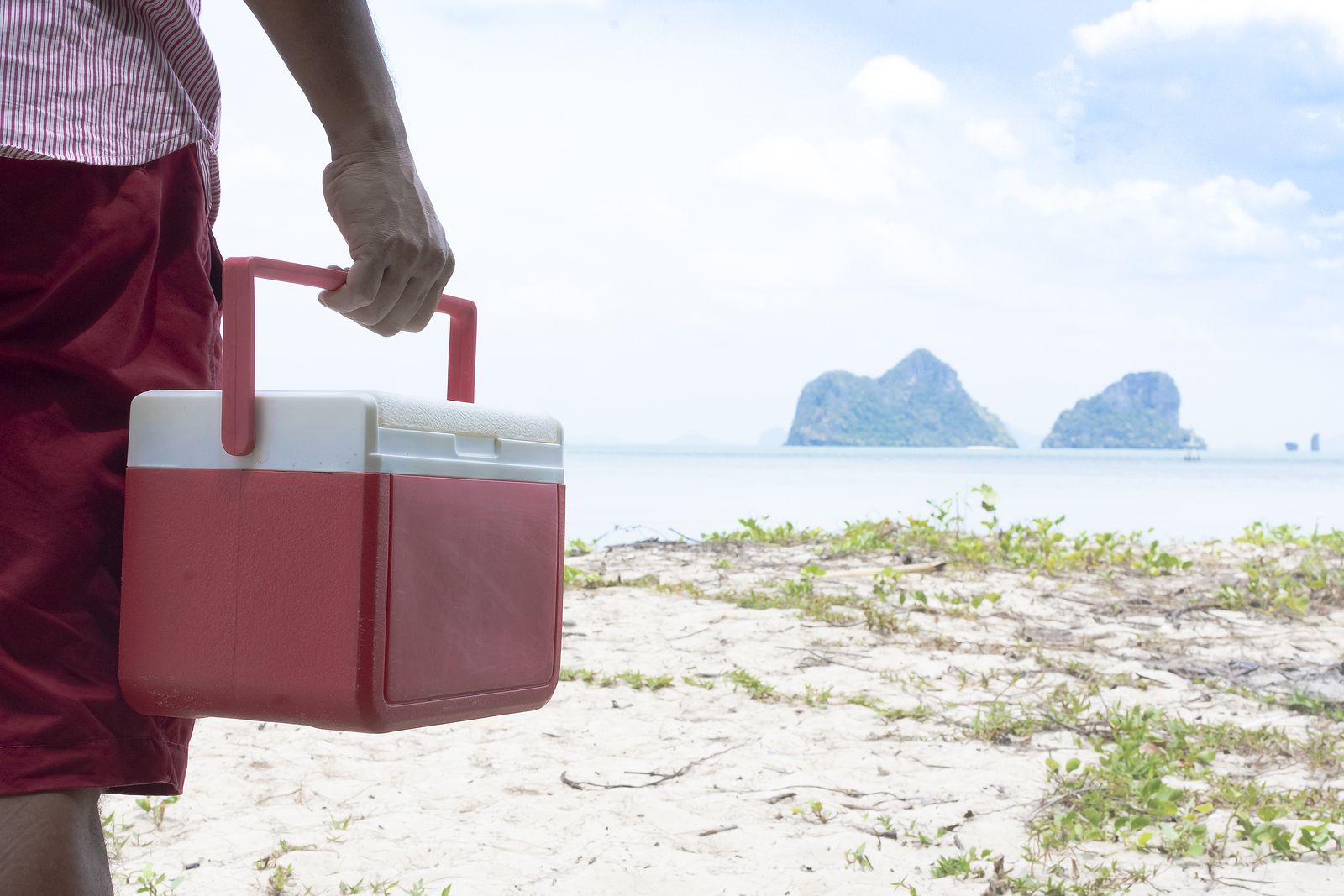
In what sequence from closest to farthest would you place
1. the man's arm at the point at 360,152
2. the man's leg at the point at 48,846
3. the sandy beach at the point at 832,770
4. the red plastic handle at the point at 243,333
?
the man's leg at the point at 48,846 → the red plastic handle at the point at 243,333 → the man's arm at the point at 360,152 → the sandy beach at the point at 832,770

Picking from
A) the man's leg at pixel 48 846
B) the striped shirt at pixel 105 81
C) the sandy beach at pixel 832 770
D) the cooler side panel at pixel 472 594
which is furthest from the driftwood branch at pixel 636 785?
the striped shirt at pixel 105 81

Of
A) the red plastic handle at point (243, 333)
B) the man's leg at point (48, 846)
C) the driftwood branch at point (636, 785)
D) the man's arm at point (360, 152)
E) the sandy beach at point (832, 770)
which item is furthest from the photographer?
the driftwood branch at point (636, 785)

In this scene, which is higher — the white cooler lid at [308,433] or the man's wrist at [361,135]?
the man's wrist at [361,135]

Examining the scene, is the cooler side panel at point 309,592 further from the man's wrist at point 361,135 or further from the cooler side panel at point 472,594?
the man's wrist at point 361,135

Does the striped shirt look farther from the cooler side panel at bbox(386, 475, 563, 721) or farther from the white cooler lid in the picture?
the cooler side panel at bbox(386, 475, 563, 721)

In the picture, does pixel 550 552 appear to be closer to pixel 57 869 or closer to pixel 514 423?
pixel 514 423

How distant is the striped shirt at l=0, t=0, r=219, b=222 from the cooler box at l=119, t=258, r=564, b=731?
0.54ft

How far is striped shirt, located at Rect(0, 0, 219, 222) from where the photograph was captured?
963 millimetres

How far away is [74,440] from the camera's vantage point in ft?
3.26

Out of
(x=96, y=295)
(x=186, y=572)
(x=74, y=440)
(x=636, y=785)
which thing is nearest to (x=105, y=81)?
(x=96, y=295)

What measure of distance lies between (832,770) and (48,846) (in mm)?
2168

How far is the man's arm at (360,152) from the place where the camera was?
3.63ft

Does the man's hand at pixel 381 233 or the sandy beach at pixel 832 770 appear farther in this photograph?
the sandy beach at pixel 832 770

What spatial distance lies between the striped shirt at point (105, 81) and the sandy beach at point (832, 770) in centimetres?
152
